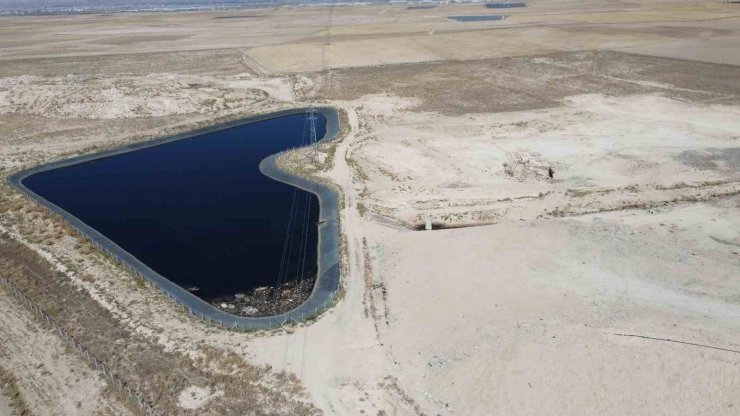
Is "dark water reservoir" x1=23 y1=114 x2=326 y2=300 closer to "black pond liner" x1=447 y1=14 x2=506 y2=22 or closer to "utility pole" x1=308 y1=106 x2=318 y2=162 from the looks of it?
"utility pole" x1=308 y1=106 x2=318 y2=162

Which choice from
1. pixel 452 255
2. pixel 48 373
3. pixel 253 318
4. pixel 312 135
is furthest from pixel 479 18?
pixel 48 373

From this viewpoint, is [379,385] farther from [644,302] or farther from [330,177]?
[330,177]

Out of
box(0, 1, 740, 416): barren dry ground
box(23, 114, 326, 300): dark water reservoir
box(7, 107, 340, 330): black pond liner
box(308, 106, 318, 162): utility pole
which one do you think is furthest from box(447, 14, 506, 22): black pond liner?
box(7, 107, 340, 330): black pond liner

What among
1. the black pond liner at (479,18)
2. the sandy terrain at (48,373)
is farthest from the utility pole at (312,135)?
the black pond liner at (479,18)

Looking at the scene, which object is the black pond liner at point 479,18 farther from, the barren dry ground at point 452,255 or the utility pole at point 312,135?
the utility pole at point 312,135

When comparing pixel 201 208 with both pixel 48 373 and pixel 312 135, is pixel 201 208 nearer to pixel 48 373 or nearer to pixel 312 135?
pixel 312 135

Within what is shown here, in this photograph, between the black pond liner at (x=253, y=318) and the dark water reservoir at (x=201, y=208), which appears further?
the dark water reservoir at (x=201, y=208)

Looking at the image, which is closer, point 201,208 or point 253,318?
point 253,318
